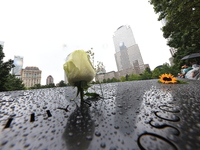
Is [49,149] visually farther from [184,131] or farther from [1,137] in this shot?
[184,131]

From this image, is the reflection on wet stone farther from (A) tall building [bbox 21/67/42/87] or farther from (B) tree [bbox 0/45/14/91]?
(A) tall building [bbox 21/67/42/87]

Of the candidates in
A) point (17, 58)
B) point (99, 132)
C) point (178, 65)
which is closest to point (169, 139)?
point (99, 132)

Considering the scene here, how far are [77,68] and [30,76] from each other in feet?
145

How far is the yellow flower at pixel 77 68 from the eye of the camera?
377 mm

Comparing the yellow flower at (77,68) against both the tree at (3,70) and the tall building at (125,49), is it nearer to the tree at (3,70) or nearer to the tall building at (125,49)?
the tree at (3,70)

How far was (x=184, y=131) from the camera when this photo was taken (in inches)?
7.2

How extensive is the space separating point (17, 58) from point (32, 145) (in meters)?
63.4

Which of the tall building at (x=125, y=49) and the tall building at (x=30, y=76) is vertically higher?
the tall building at (x=125, y=49)

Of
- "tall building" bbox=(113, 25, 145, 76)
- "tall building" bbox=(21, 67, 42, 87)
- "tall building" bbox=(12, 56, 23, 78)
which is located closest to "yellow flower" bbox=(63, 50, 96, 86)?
"tall building" bbox=(21, 67, 42, 87)

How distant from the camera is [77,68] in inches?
14.7

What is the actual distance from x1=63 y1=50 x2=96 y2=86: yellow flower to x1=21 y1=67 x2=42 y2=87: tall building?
42.2 metres

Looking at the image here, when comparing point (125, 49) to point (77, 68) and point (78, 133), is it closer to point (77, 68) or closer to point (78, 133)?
point (77, 68)

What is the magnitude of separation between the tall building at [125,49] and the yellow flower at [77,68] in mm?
45640

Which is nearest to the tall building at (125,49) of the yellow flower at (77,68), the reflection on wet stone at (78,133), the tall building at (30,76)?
the tall building at (30,76)
